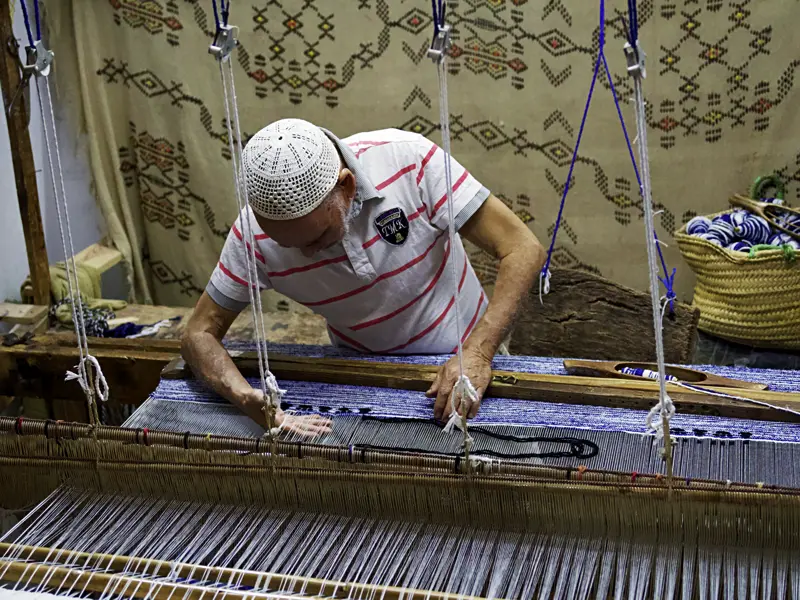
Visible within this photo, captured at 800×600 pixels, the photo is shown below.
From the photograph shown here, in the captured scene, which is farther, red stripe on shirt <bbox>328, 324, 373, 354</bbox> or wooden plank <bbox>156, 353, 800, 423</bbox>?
red stripe on shirt <bbox>328, 324, 373, 354</bbox>

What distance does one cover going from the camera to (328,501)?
1554 mm

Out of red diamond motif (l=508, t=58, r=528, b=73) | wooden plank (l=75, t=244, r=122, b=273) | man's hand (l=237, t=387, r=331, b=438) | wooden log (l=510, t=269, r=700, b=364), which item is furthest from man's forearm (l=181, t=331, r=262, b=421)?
red diamond motif (l=508, t=58, r=528, b=73)

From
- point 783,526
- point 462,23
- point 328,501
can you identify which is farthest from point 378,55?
point 783,526

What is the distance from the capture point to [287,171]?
1729mm

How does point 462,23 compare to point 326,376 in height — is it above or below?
above

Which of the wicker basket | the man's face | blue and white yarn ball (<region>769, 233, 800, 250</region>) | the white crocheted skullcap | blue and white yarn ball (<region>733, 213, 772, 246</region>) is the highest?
the white crocheted skullcap

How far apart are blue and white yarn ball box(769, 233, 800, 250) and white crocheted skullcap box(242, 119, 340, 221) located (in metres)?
2.35

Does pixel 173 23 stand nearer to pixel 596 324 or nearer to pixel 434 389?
pixel 596 324

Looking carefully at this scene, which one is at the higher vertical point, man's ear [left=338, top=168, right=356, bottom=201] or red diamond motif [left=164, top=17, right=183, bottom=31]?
red diamond motif [left=164, top=17, right=183, bottom=31]

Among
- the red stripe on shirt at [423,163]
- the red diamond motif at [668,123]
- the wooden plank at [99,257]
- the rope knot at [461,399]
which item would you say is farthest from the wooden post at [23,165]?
the red diamond motif at [668,123]

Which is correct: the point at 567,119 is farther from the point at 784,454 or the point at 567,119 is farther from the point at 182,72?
the point at 784,454

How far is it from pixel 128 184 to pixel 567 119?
215 cm

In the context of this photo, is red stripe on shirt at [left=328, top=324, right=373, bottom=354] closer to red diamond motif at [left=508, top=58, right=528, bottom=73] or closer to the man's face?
the man's face

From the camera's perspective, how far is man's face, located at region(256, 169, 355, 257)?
71.2 inches
